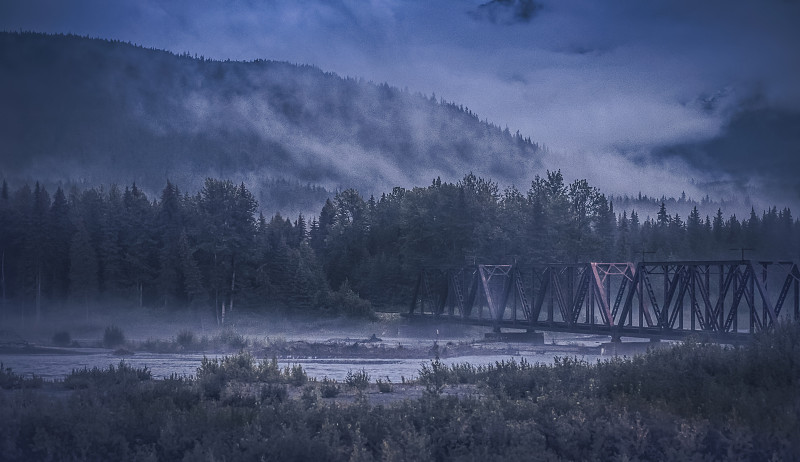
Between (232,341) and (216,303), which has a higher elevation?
(216,303)

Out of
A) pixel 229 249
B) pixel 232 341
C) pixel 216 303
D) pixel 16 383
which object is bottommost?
pixel 232 341

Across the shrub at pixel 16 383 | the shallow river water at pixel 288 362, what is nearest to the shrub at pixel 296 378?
the shallow river water at pixel 288 362

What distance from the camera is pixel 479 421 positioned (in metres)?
15.3

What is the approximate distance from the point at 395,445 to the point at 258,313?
70.5 meters

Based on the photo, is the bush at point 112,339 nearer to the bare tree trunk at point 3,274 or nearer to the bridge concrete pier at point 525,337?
the bridge concrete pier at point 525,337

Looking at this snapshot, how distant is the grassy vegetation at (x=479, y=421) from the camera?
13.9 m

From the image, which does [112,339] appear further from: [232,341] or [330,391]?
[330,391]

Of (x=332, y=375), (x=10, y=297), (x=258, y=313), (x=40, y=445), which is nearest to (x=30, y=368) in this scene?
(x=332, y=375)

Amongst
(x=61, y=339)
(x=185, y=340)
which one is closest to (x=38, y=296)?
(x=61, y=339)

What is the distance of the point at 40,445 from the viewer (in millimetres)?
14391

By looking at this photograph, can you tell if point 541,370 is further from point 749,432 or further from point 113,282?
point 113,282

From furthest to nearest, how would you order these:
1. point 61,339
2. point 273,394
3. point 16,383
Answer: point 61,339 → point 16,383 → point 273,394

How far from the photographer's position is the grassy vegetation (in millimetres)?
13898

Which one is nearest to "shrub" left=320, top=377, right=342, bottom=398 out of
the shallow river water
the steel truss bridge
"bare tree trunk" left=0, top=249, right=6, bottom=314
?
the shallow river water
